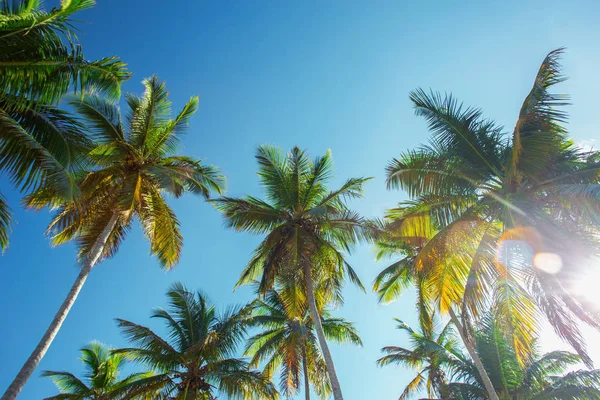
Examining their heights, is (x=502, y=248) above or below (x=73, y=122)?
below

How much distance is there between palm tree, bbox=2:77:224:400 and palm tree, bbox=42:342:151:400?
729 centimetres

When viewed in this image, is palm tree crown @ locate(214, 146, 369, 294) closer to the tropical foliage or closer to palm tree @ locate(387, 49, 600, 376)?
the tropical foliage

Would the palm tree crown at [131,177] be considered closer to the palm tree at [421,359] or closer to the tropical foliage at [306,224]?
the tropical foliage at [306,224]

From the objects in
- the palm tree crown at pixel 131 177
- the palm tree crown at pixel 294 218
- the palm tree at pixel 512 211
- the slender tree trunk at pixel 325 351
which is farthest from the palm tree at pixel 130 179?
the palm tree at pixel 512 211

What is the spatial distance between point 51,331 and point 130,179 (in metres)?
5.25

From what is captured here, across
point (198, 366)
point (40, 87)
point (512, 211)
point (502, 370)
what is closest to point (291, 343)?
point (198, 366)

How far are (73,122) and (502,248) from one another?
1111 cm

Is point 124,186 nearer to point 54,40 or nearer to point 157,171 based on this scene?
point 157,171

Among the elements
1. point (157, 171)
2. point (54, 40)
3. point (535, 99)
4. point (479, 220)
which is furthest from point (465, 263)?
point (54, 40)

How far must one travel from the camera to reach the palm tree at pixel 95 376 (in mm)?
17250

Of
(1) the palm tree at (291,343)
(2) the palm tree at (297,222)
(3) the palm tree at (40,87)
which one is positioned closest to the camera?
(3) the palm tree at (40,87)

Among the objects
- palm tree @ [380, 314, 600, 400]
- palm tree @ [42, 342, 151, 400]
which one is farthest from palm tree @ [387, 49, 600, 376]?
palm tree @ [42, 342, 151, 400]

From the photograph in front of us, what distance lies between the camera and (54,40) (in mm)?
7664

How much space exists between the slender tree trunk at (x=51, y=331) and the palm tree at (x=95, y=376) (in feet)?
27.1
